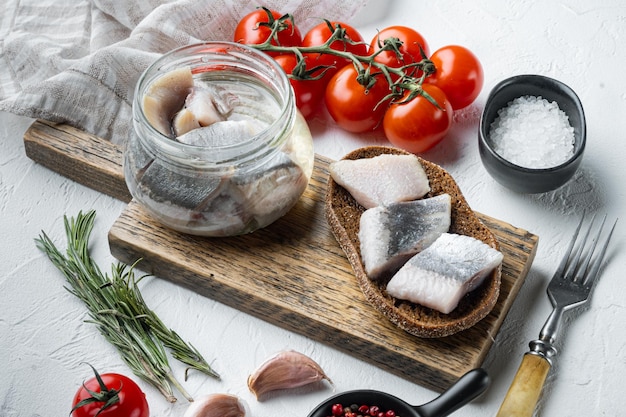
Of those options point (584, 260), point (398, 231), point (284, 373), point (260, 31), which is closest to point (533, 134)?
point (584, 260)

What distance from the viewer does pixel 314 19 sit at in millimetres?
3686

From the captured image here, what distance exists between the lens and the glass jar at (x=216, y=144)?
8.46ft

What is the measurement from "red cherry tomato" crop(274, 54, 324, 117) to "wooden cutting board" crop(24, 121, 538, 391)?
1.28ft

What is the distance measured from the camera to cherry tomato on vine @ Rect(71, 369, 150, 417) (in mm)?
2361

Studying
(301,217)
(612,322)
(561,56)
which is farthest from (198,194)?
(561,56)

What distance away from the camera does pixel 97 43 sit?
3463 millimetres

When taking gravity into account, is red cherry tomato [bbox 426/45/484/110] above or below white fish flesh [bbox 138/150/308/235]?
above

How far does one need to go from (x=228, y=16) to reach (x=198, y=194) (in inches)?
48.9

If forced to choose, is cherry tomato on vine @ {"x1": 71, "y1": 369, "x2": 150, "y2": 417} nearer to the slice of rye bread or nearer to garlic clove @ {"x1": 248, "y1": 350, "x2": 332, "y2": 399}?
garlic clove @ {"x1": 248, "y1": 350, "x2": 332, "y2": 399}

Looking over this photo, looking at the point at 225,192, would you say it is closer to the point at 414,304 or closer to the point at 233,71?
the point at 233,71

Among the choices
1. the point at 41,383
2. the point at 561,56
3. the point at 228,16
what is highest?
the point at 561,56

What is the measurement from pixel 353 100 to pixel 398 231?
751 millimetres

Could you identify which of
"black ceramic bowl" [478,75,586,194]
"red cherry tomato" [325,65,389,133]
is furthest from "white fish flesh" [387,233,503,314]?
"red cherry tomato" [325,65,389,133]

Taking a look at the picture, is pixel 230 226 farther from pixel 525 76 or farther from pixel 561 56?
pixel 561 56
